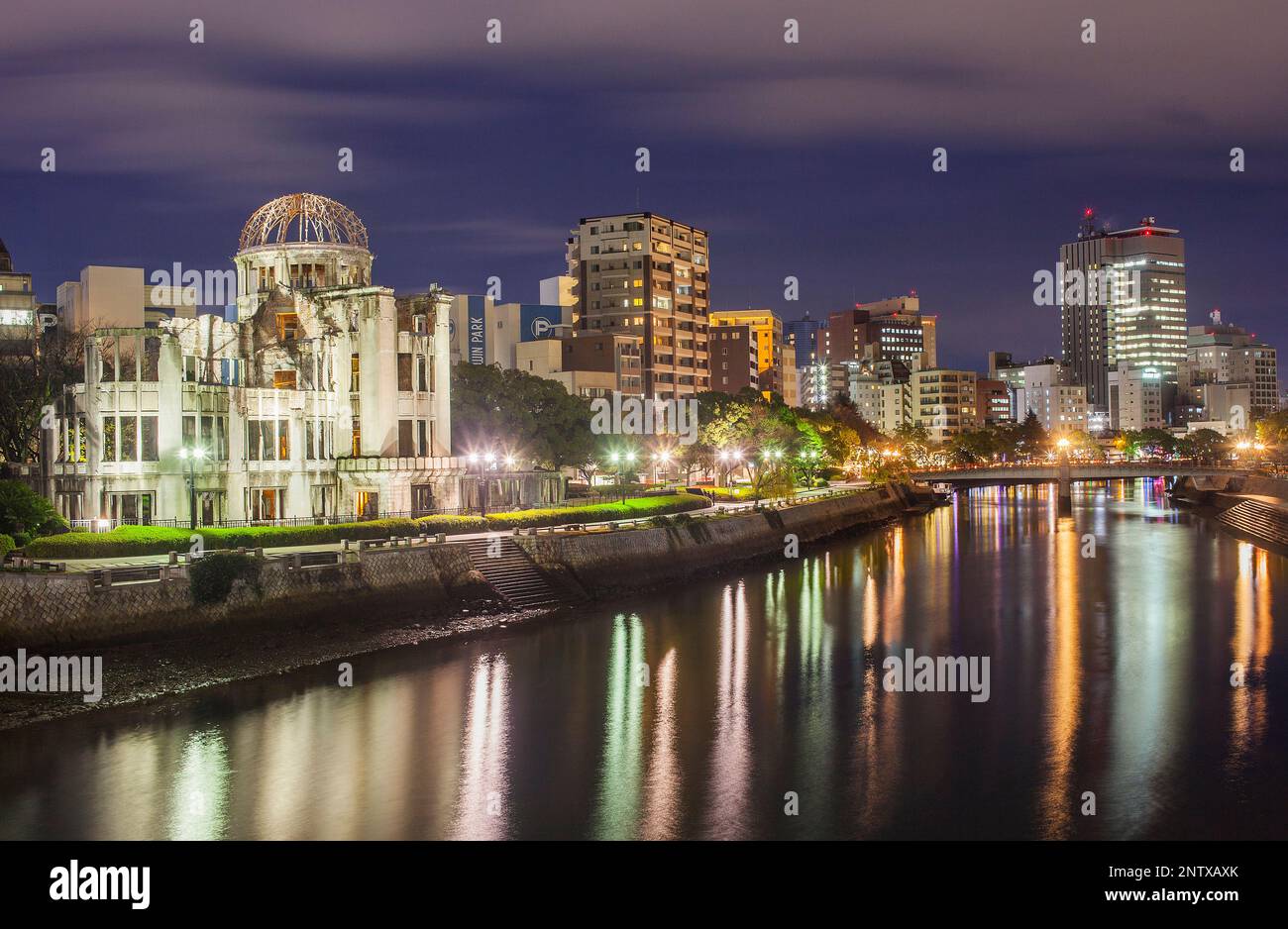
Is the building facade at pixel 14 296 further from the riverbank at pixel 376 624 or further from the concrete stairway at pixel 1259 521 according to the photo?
the concrete stairway at pixel 1259 521

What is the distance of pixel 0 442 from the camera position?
66.4 m

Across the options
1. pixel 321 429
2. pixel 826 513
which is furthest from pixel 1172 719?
pixel 826 513

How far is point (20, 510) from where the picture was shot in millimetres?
45719

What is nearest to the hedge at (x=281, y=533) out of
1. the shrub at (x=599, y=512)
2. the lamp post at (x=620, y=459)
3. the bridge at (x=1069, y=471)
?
the shrub at (x=599, y=512)

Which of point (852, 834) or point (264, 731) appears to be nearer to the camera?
point (852, 834)

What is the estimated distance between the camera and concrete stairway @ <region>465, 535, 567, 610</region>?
52.6 m

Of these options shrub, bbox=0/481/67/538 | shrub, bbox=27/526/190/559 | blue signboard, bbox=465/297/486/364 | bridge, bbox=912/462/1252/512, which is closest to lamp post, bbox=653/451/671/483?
bridge, bbox=912/462/1252/512

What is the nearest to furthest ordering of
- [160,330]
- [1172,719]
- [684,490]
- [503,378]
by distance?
[1172,719], [160,330], [503,378], [684,490]

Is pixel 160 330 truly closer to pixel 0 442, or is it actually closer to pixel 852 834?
pixel 0 442

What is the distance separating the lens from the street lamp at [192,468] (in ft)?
161

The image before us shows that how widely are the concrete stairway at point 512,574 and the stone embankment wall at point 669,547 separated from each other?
2.80ft

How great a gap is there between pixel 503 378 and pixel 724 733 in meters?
53.2
